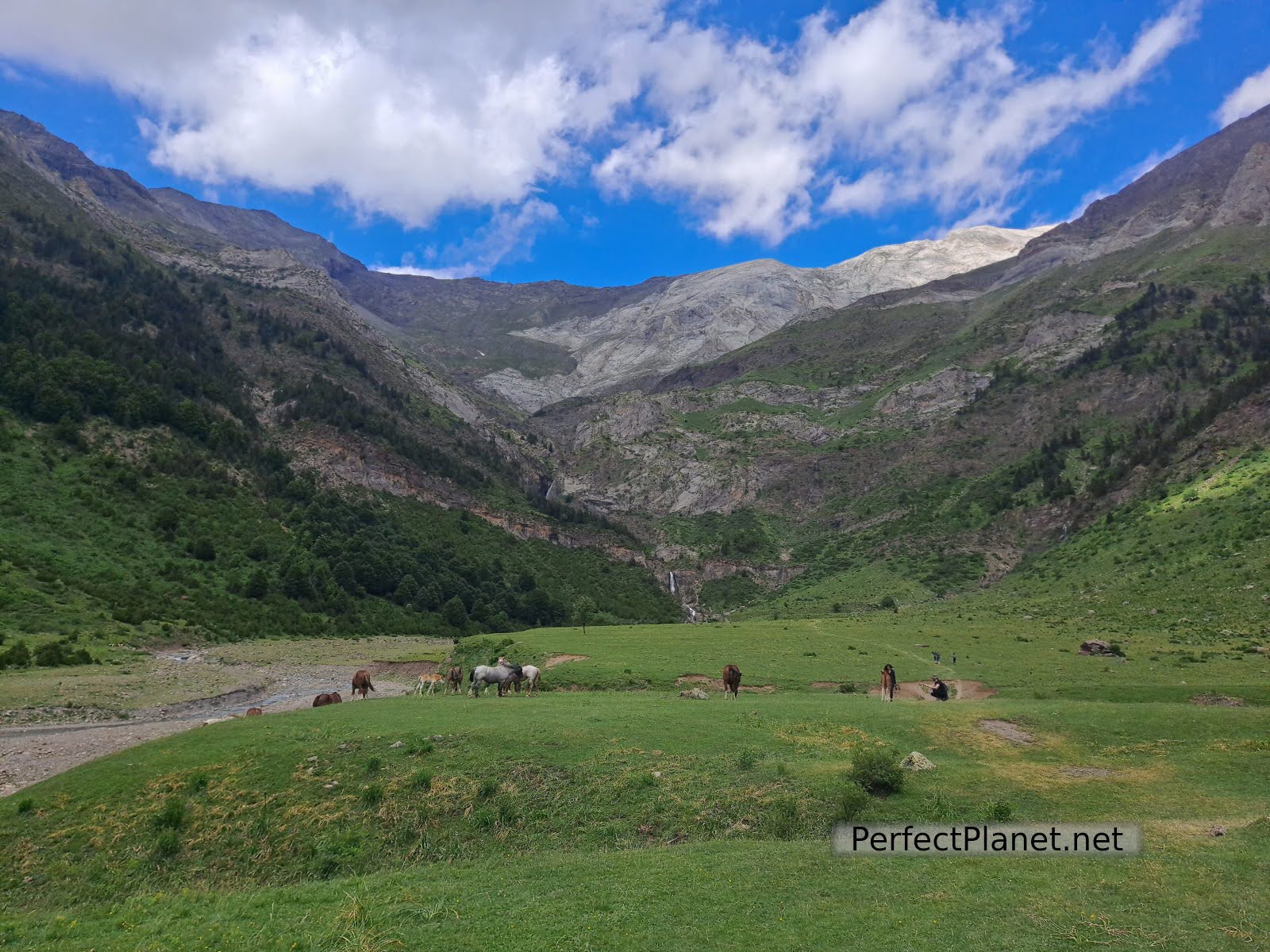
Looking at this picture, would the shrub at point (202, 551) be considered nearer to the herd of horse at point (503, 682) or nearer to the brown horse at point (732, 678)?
the herd of horse at point (503, 682)

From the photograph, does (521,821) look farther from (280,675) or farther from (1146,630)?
(1146,630)

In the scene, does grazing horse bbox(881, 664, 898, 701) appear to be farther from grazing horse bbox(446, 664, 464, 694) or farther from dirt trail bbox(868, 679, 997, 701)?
grazing horse bbox(446, 664, 464, 694)

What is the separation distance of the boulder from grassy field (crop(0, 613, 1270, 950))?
1.36ft

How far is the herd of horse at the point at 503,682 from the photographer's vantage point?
28.7 m

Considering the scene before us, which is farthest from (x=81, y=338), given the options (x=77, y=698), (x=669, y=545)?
(x=669, y=545)

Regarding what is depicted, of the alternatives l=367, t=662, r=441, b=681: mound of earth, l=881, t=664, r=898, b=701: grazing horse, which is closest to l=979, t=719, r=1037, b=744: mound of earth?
l=881, t=664, r=898, b=701: grazing horse

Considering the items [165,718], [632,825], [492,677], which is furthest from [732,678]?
[165,718]

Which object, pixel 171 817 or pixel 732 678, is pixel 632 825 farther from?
pixel 732 678

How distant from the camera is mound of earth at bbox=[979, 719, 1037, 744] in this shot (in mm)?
20484

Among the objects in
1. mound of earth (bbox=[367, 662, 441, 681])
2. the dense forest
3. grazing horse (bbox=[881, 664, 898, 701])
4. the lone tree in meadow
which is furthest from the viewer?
the lone tree in meadow

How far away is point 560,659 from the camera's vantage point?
41.0 m

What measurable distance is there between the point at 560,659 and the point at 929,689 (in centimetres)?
2120

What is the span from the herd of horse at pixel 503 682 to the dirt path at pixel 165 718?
11.0ft

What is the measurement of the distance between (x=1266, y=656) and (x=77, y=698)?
58.6 metres
